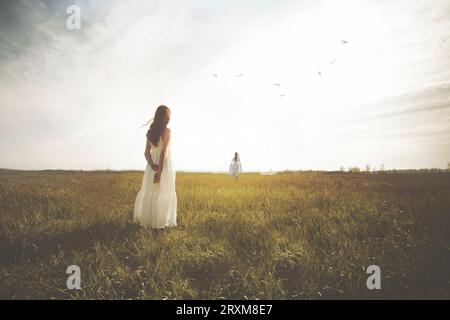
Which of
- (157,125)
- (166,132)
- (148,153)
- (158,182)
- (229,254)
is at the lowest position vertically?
(229,254)

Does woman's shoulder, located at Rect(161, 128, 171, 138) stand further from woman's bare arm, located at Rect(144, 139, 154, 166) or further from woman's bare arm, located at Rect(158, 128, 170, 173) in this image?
woman's bare arm, located at Rect(144, 139, 154, 166)

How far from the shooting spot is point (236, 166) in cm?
1958

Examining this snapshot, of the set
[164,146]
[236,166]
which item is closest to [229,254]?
[164,146]

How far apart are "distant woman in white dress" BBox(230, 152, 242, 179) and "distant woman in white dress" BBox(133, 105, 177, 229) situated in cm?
1313

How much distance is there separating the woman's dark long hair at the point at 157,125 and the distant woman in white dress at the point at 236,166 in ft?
43.9

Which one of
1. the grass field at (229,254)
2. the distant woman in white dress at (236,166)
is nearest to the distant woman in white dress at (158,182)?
the grass field at (229,254)

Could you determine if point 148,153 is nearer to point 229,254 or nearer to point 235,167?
point 229,254

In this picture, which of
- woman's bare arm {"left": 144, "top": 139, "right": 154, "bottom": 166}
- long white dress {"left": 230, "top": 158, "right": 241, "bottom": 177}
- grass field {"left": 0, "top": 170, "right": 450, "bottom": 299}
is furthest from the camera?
long white dress {"left": 230, "top": 158, "right": 241, "bottom": 177}

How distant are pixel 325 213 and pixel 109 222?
500 cm

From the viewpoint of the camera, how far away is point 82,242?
17.0ft

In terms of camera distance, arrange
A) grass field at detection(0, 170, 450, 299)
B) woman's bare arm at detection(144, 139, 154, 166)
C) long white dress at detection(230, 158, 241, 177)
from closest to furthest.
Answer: grass field at detection(0, 170, 450, 299) < woman's bare arm at detection(144, 139, 154, 166) < long white dress at detection(230, 158, 241, 177)

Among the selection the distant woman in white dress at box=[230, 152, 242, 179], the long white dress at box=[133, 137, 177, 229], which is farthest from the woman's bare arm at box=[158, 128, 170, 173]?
the distant woman in white dress at box=[230, 152, 242, 179]

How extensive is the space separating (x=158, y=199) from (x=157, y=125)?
1541 mm

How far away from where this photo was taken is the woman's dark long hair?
6082 mm
